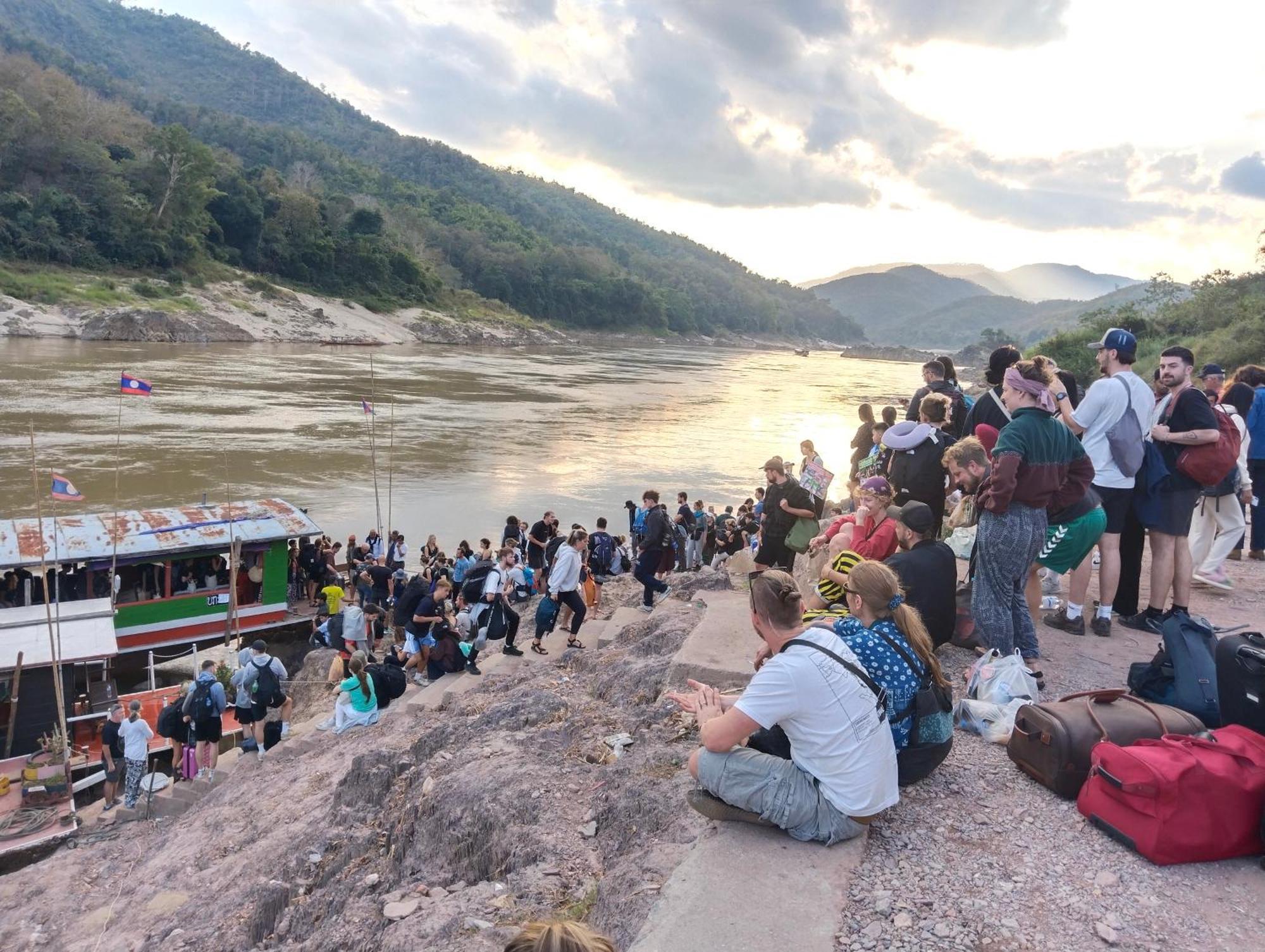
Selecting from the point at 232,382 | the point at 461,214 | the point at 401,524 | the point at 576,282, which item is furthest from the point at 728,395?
the point at 461,214

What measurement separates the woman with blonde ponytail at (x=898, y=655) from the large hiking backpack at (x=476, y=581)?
21.1 ft

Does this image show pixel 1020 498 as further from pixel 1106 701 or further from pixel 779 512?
pixel 779 512

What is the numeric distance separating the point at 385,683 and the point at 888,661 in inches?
251

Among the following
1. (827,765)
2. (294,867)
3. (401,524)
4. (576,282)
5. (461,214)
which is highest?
(461,214)

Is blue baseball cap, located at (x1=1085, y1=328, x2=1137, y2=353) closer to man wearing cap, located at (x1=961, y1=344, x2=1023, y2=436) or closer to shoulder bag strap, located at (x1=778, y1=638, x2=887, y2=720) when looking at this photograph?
man wearing cap, located at (x1=961, y1=344, x2=1023, y2=436)

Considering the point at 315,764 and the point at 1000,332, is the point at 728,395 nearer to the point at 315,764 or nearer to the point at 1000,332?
the point at 315,764

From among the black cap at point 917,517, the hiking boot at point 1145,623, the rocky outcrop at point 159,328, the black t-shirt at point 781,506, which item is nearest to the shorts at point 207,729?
the black t-shirt at point 781,506

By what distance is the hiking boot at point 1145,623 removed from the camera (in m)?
6.15

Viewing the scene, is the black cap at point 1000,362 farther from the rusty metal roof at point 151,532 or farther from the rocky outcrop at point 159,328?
the rocky outcrop at point 159,328

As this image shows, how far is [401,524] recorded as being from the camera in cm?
2172

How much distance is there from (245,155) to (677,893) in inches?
5520

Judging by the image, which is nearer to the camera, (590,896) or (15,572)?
(590,896)

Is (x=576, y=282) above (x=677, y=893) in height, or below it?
above

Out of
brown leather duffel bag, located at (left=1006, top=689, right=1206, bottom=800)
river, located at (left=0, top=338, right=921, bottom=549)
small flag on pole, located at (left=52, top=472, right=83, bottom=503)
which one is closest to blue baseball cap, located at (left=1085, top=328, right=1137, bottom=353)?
brown leather duffel bag, located at (left=1006, top=689, right=1206, bottom=800)
